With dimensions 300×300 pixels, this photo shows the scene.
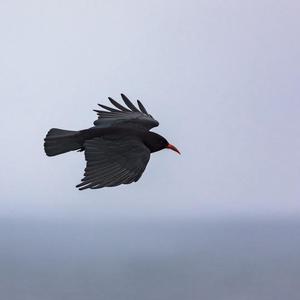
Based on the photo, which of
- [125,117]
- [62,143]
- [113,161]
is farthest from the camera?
[125,117]

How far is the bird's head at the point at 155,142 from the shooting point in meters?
15.6

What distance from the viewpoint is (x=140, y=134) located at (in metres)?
15.5

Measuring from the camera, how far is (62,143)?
49.9 feet

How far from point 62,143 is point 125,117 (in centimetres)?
224

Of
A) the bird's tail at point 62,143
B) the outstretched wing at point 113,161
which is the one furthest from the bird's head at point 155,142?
the bird's tail at point 62,143

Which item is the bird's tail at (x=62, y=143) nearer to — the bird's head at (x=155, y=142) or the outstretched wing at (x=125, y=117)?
the outstretched wing at (x=125, y=117)

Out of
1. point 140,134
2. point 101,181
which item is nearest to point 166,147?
point 140,134

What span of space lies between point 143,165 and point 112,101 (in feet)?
13.6

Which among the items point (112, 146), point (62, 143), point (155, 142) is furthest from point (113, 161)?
point (155, 142)

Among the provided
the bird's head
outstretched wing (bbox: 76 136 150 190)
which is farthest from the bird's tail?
the bird's head

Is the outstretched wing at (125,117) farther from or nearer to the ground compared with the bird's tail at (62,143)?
farther from the ground

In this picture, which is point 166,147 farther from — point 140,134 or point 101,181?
point 101,181

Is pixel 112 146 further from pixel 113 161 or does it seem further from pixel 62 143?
pixel 62 143

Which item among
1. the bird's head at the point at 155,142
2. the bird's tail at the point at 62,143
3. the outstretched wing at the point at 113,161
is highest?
the bird's head at the point at 155,142
